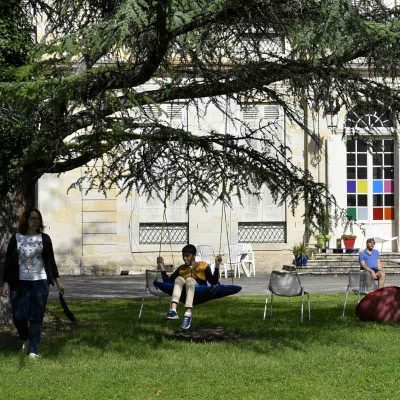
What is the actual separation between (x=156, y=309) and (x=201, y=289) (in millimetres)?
3772

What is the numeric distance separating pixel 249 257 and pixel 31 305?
16408 millimetres

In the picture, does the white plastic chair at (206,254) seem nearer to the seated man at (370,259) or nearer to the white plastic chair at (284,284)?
the seated man at (370,259)

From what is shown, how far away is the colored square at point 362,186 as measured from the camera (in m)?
27.5

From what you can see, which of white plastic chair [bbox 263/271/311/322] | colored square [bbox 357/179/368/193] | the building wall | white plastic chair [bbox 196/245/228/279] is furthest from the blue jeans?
colored square [bbox 357/179/368/193]

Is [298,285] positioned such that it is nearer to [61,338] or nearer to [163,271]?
[163,271]

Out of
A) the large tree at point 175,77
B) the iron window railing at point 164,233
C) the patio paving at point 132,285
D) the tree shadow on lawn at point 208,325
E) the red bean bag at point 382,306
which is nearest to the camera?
the large tree at point 175,77

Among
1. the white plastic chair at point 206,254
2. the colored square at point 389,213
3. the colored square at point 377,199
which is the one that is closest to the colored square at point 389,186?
the colored square at point 377,199

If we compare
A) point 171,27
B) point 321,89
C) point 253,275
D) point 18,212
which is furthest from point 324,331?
point 253,275

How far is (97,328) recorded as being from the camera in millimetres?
13461

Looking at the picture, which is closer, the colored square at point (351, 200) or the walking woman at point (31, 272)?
the walking woman at point (31, 272)

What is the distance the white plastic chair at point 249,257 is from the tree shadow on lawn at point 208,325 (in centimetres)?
895

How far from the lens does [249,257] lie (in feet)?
88.1

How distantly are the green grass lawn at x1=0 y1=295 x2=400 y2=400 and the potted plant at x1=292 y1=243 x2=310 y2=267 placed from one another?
11.4 m

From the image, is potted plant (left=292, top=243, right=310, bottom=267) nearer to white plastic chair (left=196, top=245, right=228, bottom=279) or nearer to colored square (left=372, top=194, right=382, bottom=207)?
white plastic chair (left=196, top=245, right=228, bottom=279)
